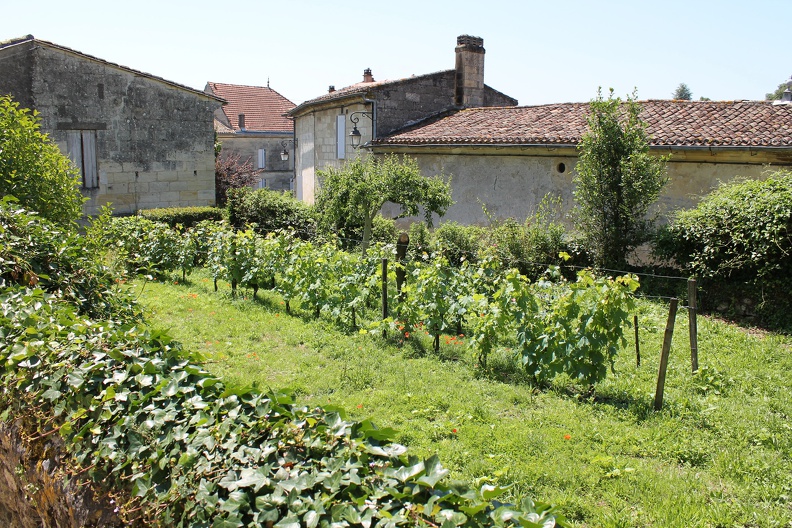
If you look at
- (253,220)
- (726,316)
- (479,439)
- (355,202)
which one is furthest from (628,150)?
(253,220)

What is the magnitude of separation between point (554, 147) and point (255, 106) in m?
25.4

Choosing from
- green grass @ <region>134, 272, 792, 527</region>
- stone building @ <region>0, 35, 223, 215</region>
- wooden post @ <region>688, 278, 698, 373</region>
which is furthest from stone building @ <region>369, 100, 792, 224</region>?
wooden post @ <region>688, 278, 698, 373</region>

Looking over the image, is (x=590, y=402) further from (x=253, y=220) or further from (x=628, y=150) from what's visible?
(x=253, y=220)

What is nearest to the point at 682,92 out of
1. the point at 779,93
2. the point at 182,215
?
the point at 779,93

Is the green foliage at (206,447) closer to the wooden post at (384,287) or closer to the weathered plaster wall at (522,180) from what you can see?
the wooden post at (384,287)

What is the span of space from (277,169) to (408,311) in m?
28.5

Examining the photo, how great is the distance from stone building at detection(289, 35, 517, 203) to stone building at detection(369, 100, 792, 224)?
700 mm

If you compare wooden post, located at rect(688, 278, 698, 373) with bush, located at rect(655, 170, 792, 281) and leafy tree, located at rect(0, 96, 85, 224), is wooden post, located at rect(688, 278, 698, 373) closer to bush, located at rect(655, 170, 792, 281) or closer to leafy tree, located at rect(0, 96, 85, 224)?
bush, located at rect(655, 170, 792, 281)

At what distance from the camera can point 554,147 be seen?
1355cm

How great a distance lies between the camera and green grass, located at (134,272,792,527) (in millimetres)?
4258

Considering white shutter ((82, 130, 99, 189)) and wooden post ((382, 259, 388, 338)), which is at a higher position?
white shutter ((82, 130, 99, 189))

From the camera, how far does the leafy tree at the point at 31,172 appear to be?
6.48 m

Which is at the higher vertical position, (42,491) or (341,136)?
(341,136)

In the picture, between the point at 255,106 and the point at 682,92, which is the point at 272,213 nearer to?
the point at 255,106
